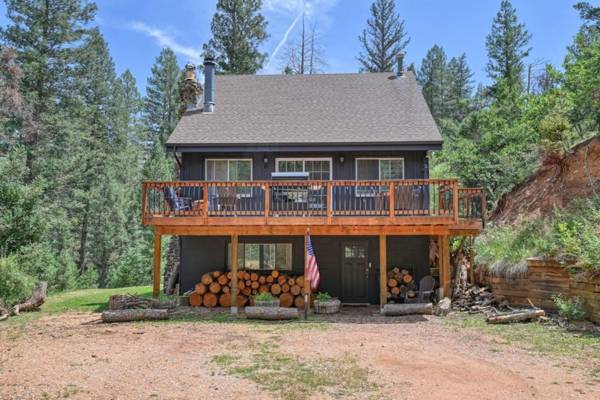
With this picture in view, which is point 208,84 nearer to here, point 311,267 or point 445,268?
point 311,267

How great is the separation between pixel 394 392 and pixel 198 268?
30.5 feet

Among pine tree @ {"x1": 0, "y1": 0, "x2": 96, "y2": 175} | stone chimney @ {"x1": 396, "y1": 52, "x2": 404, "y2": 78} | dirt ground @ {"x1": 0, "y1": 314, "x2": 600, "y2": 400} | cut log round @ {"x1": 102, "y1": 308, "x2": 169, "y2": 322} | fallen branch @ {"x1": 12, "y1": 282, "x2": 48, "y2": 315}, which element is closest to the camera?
dirt ground @ {"x1": 0, "y1": 314, "x2": 600, "y2": 400}

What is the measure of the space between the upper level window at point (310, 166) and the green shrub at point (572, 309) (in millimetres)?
6583

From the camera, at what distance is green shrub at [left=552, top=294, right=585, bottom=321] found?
8.46 metres

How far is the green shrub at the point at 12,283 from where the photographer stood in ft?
37.5

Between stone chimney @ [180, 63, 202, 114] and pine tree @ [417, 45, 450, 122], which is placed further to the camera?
pine tree @ [417, 45, 450, 122]

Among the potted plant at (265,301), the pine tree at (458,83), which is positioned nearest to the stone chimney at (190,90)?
the potted plant at (265,301)

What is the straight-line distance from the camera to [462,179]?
1792cm

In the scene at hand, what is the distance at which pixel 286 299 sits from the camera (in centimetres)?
1196

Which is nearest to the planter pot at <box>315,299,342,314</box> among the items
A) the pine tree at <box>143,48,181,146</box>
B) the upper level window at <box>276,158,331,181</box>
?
the upper level window at <box>276,158,331,181</box>

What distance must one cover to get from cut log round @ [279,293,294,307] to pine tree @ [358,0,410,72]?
22.7 meters

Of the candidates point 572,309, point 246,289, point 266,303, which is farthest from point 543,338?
point 246,289

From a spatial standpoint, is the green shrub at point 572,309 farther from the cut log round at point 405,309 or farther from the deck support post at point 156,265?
the deck support post at point 156,265

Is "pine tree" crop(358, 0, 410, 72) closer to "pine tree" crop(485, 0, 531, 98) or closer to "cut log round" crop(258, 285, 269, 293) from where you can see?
"pine tree" crop(485, 0, 531, 98)
